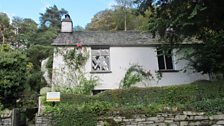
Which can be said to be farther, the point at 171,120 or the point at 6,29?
the point at 6,29

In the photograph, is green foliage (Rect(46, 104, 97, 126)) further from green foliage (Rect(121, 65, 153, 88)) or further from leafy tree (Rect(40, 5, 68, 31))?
leafy tree (Rect(40, 5, 68, 31))

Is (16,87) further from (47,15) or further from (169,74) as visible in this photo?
(47,15)

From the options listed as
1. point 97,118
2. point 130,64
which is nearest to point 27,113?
point 97,118

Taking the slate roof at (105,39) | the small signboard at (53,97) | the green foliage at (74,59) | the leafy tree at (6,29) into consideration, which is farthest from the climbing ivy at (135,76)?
the leafy tree at (6,29)

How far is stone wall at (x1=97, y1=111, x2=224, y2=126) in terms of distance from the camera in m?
8.20

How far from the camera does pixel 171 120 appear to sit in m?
8.30

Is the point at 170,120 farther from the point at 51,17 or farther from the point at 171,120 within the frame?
the point at 51,17

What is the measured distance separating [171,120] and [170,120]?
0.11 feet

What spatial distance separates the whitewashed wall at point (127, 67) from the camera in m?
14.4

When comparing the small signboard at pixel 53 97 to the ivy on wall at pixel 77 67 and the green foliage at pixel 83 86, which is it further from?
the ivy on wall at pixel 77 67

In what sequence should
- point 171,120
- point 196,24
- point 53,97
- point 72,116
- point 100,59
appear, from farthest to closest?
point 100,59, point 196,24, point 53,97, point 72,116, point 171,120

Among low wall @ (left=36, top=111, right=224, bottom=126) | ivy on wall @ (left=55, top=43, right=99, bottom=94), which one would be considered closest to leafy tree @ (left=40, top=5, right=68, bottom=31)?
ivy on wall @ (left=55, top=43, right=99, bottom=94)

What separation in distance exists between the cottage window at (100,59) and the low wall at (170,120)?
662 cm

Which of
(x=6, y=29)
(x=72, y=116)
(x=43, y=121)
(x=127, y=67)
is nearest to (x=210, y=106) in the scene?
(x=72, y=116)
